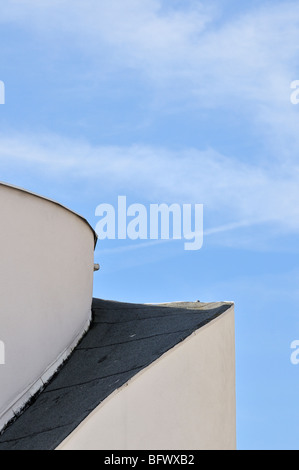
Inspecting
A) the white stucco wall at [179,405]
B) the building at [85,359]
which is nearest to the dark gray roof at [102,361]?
the building at [85,359]

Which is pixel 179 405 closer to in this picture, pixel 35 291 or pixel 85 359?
pixel 85 359

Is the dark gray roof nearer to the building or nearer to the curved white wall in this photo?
the building

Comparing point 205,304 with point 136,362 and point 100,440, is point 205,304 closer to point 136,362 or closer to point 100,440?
point 136,362

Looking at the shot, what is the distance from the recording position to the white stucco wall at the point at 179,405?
9.81 meters

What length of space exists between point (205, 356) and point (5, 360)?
235 cm

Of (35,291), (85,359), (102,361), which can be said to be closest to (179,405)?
(102,361)

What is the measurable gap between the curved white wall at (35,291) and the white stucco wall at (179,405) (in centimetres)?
160

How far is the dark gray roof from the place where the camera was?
10.1 metres

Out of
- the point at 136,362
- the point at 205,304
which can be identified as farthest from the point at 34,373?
the point at 205,304

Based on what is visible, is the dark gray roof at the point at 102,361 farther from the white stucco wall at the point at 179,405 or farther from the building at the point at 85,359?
the white stucco wall at the point at 179,405

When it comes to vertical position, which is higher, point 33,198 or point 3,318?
point 33,198

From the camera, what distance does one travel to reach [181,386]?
36.2 feet

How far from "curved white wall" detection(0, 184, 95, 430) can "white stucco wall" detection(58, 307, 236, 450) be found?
5.24ft

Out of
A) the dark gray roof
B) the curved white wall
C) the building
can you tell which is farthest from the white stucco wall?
the curved white wall
